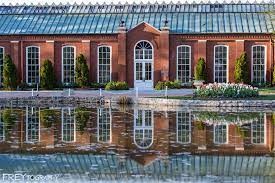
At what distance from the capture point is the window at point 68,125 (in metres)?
20.4

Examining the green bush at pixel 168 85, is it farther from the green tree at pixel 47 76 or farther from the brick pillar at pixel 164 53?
the green tree at pixel 47 76

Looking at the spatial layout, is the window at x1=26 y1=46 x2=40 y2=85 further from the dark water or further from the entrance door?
the dark water

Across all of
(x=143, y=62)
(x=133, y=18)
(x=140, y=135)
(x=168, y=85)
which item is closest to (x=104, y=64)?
(x=143, y=62)

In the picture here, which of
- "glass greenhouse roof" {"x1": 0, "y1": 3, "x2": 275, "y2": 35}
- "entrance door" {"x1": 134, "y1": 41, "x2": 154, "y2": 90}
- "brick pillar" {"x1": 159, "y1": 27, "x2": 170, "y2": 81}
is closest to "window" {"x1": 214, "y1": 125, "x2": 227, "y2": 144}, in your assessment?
"brick pillar" {"x1": 159, "y1": 27, "x2": 170, "y2": 81}

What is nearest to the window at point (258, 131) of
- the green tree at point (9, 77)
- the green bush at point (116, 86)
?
the green bush at point (116, 86)

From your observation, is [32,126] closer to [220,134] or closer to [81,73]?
[220,134]

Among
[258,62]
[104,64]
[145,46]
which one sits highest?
[145,46]

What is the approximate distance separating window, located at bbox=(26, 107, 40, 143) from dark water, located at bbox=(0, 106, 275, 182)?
0.10ft

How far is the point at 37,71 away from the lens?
1981 inches

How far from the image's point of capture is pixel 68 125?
960 inches

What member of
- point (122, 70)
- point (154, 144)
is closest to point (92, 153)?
point (154, 144)

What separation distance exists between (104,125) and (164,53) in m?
25.0

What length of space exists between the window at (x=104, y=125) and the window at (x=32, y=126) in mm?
2021

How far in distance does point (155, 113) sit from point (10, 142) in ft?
41.4
